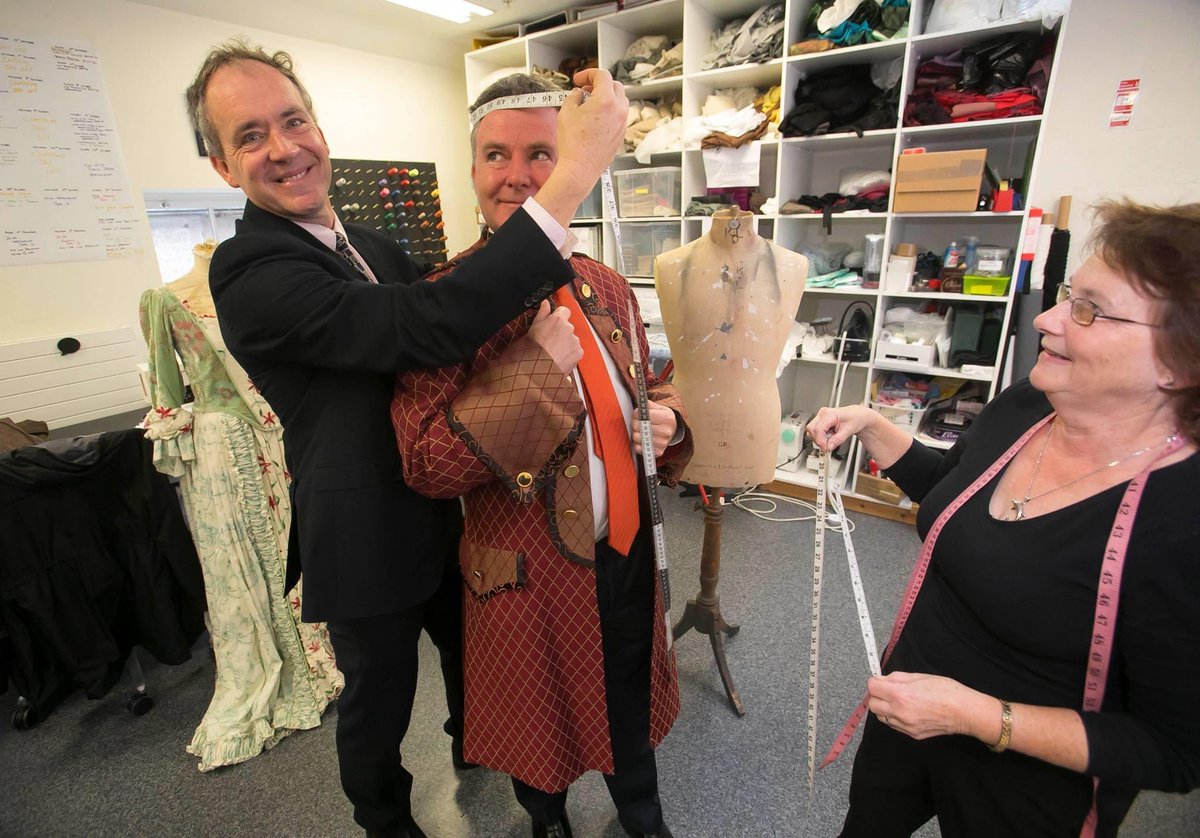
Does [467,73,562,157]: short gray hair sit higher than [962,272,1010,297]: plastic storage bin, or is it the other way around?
[467,73,562,157]: short gray hair

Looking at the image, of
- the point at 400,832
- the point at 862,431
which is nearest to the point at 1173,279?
the point at 862,431

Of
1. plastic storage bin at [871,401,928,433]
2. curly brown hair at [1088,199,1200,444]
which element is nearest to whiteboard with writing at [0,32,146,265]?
curly brown hair at [1088,199,1200,444]

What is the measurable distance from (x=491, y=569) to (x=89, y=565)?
5.78 ft

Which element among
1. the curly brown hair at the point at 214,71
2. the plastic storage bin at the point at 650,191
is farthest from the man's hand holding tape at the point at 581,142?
the plastic storage bin at the point at 650,191

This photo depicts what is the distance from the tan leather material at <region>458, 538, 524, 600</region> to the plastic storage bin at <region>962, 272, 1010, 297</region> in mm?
2648

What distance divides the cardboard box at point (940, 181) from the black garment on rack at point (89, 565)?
326cm

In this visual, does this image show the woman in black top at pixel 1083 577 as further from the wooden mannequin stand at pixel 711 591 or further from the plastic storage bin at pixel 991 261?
the plastic storage bin at pixel 991 261

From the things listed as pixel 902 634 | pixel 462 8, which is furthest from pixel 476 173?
pixel 462 8

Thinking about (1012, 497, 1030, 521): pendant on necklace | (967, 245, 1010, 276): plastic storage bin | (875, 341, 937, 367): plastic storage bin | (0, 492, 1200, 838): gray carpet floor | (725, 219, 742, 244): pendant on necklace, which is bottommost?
(0, 492, 1200, 838): gray carpet floor

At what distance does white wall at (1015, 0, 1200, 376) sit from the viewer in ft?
8.21

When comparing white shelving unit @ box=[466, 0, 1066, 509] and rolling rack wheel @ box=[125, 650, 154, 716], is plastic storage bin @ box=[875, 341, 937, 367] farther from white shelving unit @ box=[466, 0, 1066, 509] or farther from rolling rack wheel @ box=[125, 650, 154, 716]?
rolling rack wheel @ box=[125, 650, 154, 716]

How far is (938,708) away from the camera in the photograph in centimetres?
79

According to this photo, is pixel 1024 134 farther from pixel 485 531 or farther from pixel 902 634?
pixel 485 531

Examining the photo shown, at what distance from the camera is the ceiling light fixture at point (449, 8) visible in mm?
3105
